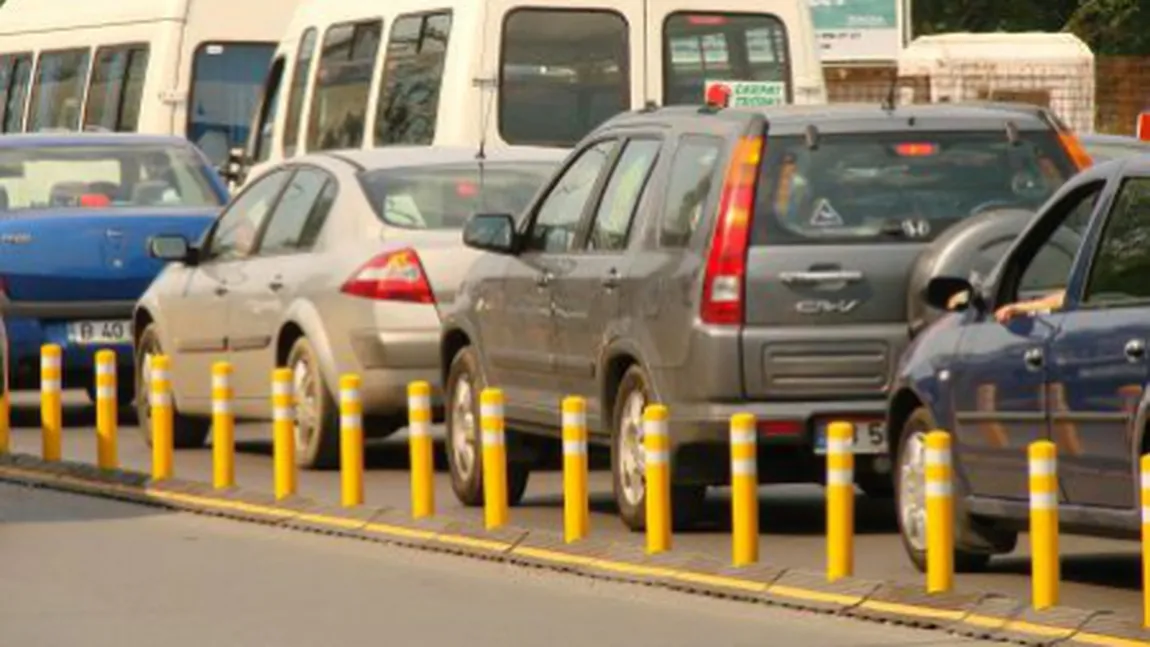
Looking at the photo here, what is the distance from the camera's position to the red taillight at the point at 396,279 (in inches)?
798

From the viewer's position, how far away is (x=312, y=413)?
20.9 meters

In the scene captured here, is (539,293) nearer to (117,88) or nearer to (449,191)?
(449,191)

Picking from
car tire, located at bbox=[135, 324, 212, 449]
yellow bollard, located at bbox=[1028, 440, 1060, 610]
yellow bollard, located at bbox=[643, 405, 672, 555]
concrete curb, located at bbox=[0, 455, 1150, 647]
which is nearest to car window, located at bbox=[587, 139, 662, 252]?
concrete curb, located at bbox=[0, 455, 1150, 647]

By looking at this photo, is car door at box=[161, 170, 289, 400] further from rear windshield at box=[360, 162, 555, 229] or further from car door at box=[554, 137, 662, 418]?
car door at box=[554, 137, 662, 418]

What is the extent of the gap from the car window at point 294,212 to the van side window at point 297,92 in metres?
8.57

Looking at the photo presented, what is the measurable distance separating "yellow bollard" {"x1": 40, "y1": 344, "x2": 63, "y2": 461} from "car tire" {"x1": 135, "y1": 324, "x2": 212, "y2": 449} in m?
1.54

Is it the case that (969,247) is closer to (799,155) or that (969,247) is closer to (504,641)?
(799,155)

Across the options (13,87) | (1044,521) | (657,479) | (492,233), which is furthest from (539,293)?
(13,87)

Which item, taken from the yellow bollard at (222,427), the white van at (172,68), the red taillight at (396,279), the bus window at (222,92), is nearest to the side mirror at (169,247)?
the red taillight at (396,279)

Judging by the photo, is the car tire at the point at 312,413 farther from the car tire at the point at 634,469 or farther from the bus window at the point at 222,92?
the bus window at the point at 222,92

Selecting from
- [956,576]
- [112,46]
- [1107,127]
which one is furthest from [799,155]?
[1107,127]

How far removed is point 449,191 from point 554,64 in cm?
727

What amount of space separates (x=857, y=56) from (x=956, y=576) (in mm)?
45540

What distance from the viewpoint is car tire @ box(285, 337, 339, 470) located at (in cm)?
2066
